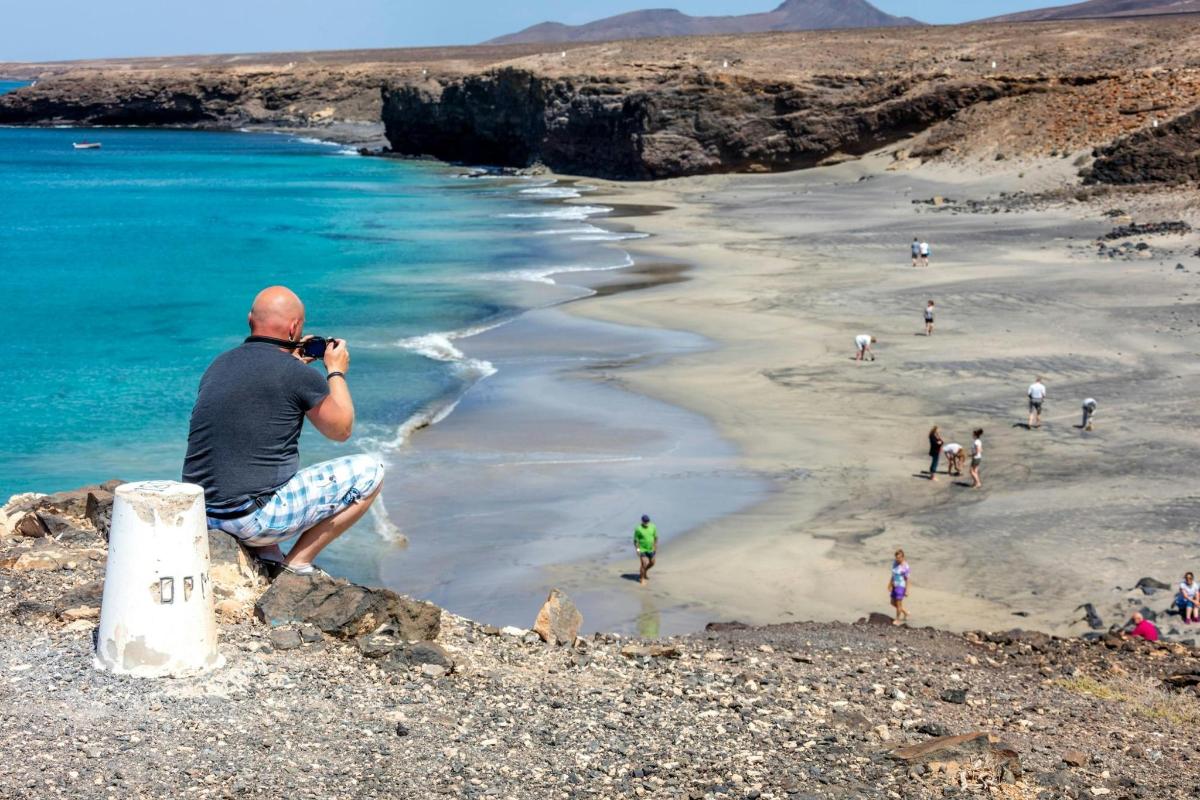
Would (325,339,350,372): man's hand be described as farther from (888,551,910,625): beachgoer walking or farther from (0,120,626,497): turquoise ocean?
(0,120,626,497): turquoise ocean

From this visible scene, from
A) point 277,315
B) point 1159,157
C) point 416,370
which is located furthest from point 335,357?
point 1159,157

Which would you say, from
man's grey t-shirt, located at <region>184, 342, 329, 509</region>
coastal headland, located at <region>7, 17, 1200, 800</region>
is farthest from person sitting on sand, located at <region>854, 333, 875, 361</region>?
man's grey t-shirt, located at <region>184, 342, 329, 509</region>

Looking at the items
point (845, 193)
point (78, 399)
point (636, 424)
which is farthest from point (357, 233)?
point (636, 424)

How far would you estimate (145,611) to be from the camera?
6.14 meters

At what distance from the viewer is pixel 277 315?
273 inches

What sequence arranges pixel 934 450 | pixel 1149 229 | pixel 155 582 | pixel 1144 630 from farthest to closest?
pixel 1149 229 < pixel 934 450 < pixel 1144 630 < pixel 155 582

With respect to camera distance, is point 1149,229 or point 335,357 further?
point 1149,229

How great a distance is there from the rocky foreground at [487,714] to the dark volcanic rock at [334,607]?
13 millimetres

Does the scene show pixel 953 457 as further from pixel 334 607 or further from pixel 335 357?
pixel 335 357

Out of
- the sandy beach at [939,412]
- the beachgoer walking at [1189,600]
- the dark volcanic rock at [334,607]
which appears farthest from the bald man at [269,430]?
the beachgoer walking at [1189,600]

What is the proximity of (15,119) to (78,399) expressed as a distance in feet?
482

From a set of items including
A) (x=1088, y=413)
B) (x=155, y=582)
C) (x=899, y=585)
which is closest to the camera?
(x=155, y=582)

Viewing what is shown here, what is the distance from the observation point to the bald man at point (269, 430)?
6.89m

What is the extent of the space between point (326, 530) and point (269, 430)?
675 millimetres
